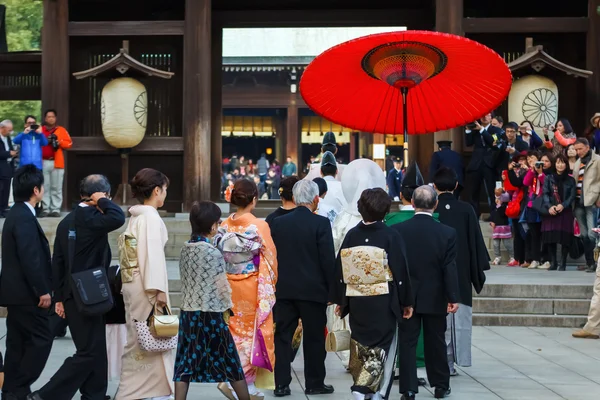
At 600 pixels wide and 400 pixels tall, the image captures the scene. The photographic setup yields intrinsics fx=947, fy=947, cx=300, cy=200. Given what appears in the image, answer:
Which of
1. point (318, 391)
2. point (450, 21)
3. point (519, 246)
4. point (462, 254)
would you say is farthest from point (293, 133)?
point (318, 391)

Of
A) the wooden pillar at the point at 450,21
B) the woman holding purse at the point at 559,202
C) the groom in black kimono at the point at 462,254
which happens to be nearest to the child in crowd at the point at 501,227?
the woman holding purse at the point at 559,202

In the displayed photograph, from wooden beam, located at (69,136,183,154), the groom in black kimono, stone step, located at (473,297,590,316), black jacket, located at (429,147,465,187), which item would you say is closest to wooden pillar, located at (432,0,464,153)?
black jacket, located at (429,147,465,187)

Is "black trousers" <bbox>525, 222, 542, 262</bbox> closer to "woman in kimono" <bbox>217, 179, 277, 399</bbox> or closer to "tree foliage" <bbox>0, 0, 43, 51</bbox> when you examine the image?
"woman in kimono" <bbox>217, 179, 277, 399</bbox>

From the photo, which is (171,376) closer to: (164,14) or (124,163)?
(124,163)

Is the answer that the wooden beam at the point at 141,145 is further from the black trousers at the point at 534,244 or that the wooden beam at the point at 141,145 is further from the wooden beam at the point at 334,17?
the black trousers at the point at 534,244

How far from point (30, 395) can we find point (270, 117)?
948 inches

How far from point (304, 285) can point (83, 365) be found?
5.67 feet

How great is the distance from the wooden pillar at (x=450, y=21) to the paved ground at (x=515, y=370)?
447cm

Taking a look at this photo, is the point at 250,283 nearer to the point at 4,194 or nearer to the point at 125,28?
the point at 125,28

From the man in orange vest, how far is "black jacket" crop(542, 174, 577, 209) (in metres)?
6.86

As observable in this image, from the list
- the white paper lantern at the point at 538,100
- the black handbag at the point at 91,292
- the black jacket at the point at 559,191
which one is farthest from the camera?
the white paper lantern at the point at 538,100

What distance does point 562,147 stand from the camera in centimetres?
1280

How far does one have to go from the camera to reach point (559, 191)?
12.1 metres

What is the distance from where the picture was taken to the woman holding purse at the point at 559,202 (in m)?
12.0
